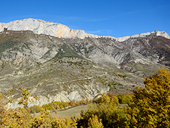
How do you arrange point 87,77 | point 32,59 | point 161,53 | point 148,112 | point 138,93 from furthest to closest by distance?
point 161,53
point 32,59
point 87,77
point 138,93
point 148,112

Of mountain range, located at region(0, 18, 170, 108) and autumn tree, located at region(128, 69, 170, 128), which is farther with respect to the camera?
mountain range, located at region(0, 18, 170, 108)

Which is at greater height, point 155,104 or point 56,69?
point 56,69

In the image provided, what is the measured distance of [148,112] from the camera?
1170 centimetres

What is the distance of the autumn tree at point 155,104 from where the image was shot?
11.0 m

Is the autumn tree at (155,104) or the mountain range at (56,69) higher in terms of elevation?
the mountain range at (56,69)

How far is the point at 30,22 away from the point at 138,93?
21336 cm

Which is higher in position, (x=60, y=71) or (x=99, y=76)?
(x=60, y=71)

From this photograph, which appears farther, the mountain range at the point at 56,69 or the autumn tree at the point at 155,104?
the mountain range at the point at 56,69

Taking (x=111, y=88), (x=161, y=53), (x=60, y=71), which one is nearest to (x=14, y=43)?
(x=60, y=71)

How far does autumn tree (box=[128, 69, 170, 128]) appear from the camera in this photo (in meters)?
11.0

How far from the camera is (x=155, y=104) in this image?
11766 millimetres

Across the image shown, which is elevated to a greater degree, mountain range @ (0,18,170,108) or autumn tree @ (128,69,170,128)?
mountain range @ (0,18,170,108)

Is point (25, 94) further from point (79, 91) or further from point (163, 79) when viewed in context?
point (79, 91)

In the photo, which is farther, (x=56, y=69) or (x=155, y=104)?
(x=56, y=69)
